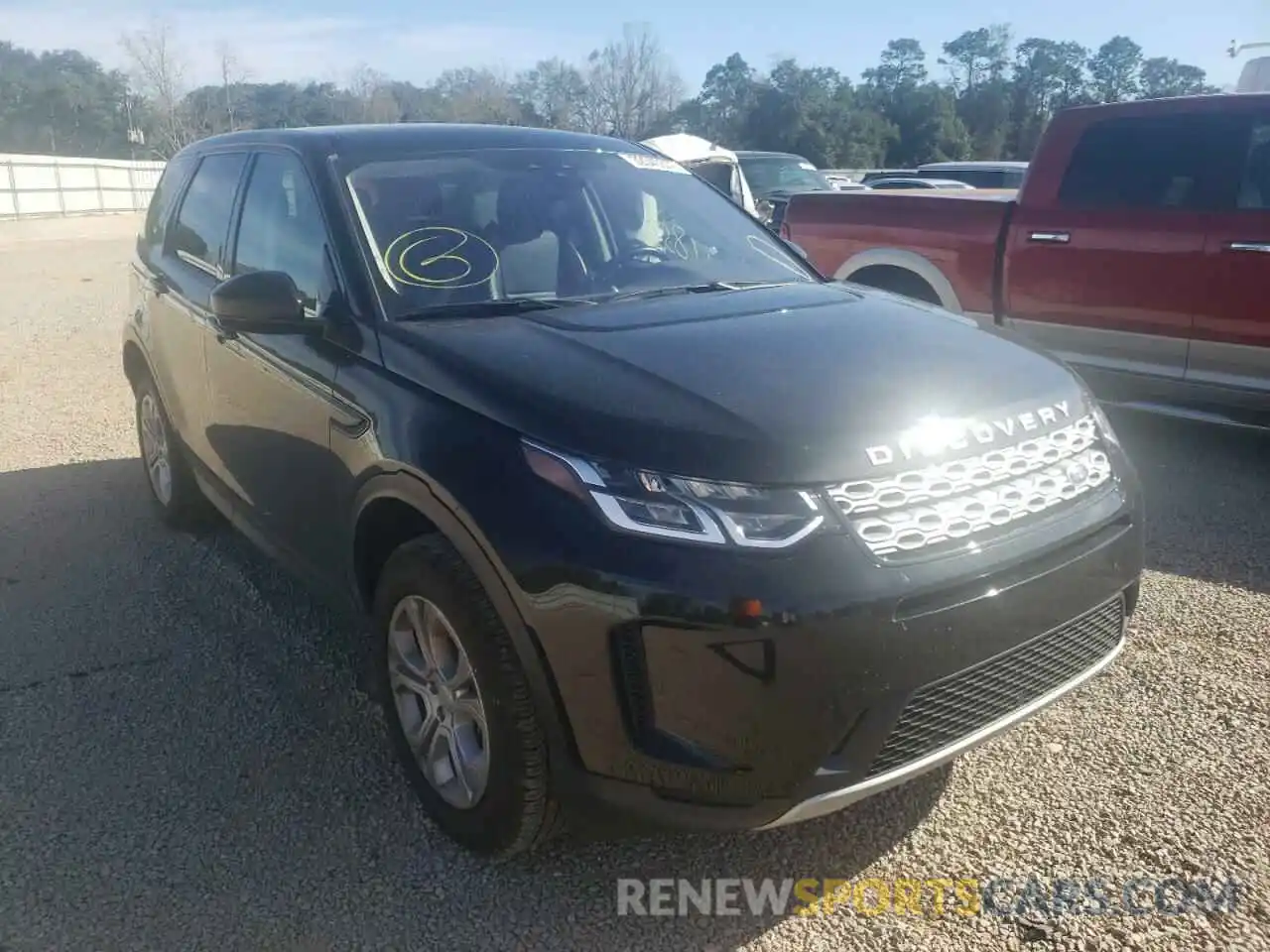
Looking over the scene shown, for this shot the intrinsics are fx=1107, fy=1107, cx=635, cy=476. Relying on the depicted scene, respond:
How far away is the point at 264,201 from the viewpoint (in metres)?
3.83

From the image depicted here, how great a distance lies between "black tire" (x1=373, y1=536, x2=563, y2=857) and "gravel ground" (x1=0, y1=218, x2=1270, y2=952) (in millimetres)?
169

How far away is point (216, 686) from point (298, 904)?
1.27 metres

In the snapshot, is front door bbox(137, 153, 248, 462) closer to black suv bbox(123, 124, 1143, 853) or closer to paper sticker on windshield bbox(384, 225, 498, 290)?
black suv bbox(123, 124, 1143, 853)

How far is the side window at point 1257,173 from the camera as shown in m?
5.56

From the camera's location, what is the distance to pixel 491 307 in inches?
125

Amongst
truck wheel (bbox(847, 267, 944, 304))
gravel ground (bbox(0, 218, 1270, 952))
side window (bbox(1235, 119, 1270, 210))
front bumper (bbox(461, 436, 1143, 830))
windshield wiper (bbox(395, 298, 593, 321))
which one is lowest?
gravel ground (bbox(0, 218, 1270, 952))

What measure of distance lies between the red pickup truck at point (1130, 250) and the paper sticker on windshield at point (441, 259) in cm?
388

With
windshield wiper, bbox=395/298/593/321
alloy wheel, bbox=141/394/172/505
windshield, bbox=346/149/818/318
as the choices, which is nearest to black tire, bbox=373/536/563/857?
windshield wiper, bbox=395/298/593/321

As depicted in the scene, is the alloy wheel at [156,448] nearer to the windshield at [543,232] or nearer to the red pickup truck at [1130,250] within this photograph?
the windshield at [543,232]

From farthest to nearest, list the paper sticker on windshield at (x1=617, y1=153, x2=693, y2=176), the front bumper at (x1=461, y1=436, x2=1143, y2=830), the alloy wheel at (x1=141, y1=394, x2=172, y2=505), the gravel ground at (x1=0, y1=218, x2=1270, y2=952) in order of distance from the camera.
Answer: the alloy wheel at (x1=141, y1=394, x2=172, y2=505) < the paper sticker on windshield at (x1=617, y1=153, x2=693, y2=176) < the gravel ground at (x1=0, y1=218, x2=1270, y2=952) < the front bumper at (x1=461, y1=436, x2=1143, y2=830)

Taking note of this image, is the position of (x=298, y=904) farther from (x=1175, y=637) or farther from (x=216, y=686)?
(x=1175, y=637)

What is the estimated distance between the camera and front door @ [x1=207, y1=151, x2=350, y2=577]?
3193 mm

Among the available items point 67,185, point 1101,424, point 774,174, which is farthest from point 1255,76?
point 67,185

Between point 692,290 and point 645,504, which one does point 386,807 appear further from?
point 692,290
